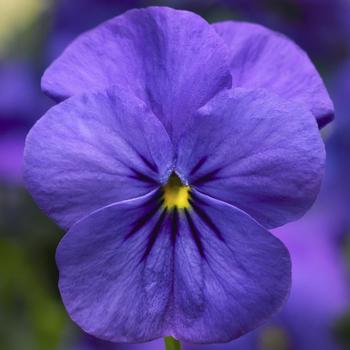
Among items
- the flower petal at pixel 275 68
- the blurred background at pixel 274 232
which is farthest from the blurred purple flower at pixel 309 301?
the flower petal at pixel 275 68

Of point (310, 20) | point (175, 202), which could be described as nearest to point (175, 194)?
point (175, 202)

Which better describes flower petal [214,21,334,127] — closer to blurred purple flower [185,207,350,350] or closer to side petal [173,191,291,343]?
side petal [173,191,291,343]

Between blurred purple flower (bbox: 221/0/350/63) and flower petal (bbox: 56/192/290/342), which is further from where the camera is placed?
blurred purple flower (bbox: 221/0/350/63)

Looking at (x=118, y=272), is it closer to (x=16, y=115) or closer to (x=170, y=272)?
(x=170, y=272)

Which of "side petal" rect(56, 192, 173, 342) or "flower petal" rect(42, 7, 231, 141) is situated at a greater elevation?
"flower petal" rect(42, 7, 231, 141)

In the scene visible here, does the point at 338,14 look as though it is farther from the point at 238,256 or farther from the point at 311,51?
the point at 238,256

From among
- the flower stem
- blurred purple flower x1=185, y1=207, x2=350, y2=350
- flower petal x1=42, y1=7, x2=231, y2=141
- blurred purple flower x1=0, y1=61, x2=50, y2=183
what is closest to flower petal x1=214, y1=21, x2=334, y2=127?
flower petal x1=42, y1=7, x2=231, y2=141

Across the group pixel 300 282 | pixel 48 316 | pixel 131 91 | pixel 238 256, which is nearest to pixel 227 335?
pixel 238 256
